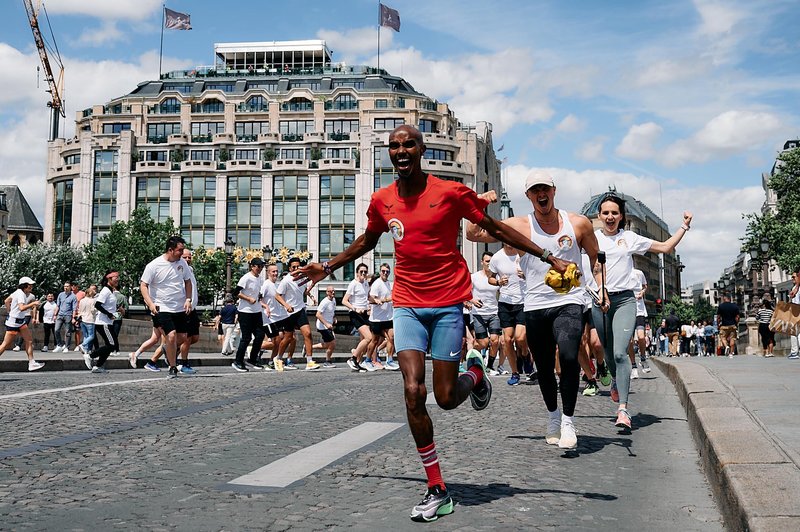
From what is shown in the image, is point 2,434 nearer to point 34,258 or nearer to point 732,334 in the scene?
point 732,334

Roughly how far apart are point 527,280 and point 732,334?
82.5ft

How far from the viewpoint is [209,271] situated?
75.3m

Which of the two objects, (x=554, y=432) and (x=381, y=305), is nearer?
(x=554, y=432)

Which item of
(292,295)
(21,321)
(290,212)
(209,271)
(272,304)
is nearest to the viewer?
(21,321)

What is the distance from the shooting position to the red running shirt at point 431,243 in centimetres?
476

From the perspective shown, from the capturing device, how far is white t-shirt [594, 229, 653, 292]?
305 inches

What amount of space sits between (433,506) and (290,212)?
8003 centimetres

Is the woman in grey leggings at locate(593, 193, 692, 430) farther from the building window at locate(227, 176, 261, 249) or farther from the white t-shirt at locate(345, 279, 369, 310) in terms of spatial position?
the building window at locate(227, 176, 261, 249)

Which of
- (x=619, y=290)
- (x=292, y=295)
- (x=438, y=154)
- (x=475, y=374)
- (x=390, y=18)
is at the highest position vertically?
(x=390, y=18)

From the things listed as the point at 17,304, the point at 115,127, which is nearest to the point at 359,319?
the point at 17,304

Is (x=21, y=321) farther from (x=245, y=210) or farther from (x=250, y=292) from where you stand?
(x=245, y=210)

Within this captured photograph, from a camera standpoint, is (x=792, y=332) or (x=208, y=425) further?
(x=792, y=332)

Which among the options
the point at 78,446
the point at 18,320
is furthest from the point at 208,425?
the point at 18,320

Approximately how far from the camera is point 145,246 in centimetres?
7162
